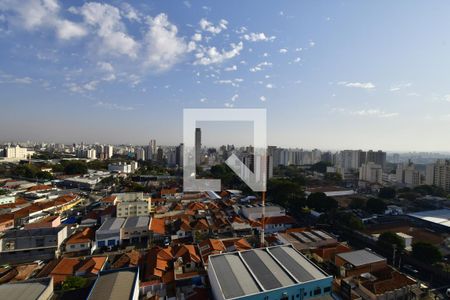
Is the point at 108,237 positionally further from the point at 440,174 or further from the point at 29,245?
the point at 440,174

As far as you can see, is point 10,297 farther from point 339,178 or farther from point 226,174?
point 339,178

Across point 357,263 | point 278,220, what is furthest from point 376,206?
point 357,263

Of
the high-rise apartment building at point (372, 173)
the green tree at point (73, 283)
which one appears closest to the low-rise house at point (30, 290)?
the green tree at point (73, 283)

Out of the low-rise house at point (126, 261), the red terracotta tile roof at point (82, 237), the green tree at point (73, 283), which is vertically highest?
the green tree at point (73, 283)

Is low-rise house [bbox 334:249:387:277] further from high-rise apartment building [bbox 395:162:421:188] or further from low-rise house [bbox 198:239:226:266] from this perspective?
high-rise apartment building [bbox 395:162:421:188]

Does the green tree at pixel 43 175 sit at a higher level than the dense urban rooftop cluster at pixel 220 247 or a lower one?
higher

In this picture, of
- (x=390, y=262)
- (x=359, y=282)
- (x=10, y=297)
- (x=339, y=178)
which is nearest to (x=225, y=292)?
(x=359, y=282)

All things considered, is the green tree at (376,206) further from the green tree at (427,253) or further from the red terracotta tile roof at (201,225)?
the red terracotta tile roof at (201,225)
